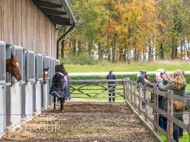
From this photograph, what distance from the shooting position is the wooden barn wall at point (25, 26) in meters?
8.31

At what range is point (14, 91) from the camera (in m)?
8.39

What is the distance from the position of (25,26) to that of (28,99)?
7.91ft

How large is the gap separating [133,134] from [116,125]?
147 centimetres

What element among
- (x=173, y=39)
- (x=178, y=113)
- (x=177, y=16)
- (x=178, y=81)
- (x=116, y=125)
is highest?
(x=177, y=16)

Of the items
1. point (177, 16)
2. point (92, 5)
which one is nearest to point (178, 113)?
point (92, 5)

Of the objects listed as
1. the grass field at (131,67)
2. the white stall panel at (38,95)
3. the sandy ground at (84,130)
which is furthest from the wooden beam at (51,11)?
the grass field at (131,67)

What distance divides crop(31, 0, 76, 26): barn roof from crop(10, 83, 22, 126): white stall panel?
4.15 metres

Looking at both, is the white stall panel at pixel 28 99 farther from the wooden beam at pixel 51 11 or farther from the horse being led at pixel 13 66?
the wooden beam at pixel 51 11

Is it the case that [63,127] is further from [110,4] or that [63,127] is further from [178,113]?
[110,4]

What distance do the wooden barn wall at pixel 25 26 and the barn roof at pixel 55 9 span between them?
22 centimetres

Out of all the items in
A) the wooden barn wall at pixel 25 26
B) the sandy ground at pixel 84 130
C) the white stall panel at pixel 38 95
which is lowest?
the sandy ground at pixel 84 130

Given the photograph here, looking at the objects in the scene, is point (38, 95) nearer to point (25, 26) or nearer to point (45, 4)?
point (25, 26)

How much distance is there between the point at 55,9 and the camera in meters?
14.1

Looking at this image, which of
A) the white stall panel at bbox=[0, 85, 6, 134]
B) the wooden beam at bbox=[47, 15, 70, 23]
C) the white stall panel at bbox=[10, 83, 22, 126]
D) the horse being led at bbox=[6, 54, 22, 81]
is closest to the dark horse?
the wooden beam at bbox=[47, 15, 70, 23]
